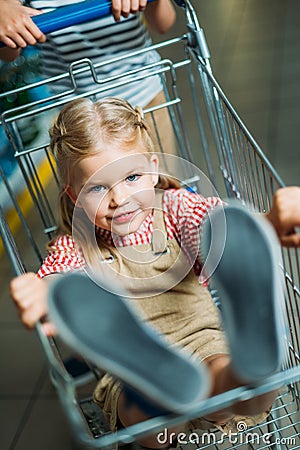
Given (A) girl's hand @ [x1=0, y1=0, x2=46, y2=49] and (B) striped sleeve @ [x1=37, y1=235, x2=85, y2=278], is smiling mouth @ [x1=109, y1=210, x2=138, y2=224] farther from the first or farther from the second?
(A) girl's hand @ [x1=0, y1=0, x2=46, y2=49]

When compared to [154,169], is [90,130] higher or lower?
higher

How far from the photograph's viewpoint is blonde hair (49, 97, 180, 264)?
1084 mm

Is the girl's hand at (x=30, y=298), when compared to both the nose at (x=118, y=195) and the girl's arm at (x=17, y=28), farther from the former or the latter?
the girl's arm at (x=17, y=28)

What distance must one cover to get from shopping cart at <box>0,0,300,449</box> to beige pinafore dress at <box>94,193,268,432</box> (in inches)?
5.4

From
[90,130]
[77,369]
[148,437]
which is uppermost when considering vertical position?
[90,130]

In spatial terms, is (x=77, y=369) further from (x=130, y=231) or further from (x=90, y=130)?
(x=90, y=130)

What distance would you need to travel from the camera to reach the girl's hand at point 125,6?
1.13 metres

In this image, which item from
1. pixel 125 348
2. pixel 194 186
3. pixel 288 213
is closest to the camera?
pixel 125 348

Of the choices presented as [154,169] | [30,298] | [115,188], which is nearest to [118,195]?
[115,188]

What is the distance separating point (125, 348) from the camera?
2.30 feet

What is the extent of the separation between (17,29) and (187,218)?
45 cm

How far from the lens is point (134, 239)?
115 centimetres

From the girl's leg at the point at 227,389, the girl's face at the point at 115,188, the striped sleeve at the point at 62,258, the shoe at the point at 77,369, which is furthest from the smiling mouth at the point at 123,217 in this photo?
the shoe at the point at 77,369

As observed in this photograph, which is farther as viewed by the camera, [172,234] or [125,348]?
[172,234]
